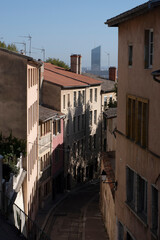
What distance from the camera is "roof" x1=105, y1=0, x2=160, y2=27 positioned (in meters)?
16.4

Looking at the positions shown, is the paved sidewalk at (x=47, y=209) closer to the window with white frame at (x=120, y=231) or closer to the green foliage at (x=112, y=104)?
the green foliage at (x=112, y=104)

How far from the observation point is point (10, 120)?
33281mm

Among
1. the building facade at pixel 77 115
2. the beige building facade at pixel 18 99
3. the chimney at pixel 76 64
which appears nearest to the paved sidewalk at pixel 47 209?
the building facade at pixel 77 115

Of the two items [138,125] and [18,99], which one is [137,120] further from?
[18,99]

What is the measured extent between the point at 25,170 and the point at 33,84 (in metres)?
6.82

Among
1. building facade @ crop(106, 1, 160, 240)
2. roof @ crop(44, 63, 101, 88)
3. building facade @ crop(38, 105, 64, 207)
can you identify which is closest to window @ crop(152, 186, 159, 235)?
building facade @ crop(106, 1, 160, 240)

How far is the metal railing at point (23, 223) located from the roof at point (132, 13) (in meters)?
7.63

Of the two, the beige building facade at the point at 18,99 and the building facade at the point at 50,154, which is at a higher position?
the beige building facade at the point at 18,99

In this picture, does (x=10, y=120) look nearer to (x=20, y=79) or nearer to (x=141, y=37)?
(x=20, y=79)

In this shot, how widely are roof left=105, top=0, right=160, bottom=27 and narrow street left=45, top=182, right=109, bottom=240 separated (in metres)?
15.1

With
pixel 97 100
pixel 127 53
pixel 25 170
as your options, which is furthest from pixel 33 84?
pixel 97 100

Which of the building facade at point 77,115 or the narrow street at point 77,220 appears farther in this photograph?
the building facade at point 77,115

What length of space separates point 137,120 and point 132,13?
13.2 ft

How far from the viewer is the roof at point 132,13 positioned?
16.4 meters
